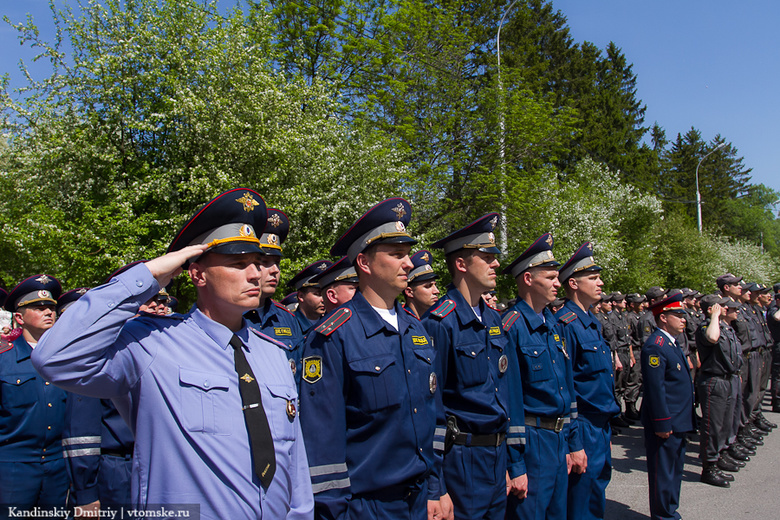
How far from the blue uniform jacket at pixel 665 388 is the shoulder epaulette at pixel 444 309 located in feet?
9.78

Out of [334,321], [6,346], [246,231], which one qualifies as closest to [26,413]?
[6,346]

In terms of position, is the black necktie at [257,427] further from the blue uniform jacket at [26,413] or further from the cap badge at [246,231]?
the blue uniform jacket at [26,413]

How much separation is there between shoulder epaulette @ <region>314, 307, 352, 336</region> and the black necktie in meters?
0.74

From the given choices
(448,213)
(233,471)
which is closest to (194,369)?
(233,471)

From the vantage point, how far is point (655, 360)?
5988 millimetres

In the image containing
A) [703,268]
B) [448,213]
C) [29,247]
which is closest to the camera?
[29,247]

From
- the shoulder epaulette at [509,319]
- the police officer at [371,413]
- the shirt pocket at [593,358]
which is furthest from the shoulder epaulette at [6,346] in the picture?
the shirt pocket at [593,358]

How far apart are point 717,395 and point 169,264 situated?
7944 mm

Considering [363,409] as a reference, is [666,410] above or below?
below

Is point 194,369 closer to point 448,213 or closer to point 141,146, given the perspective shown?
point 141,146

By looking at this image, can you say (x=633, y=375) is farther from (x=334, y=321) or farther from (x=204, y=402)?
(x=204, y=402)

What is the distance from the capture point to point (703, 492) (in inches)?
275

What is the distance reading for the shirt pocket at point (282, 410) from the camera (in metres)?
2.25

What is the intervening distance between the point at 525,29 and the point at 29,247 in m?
32.2
